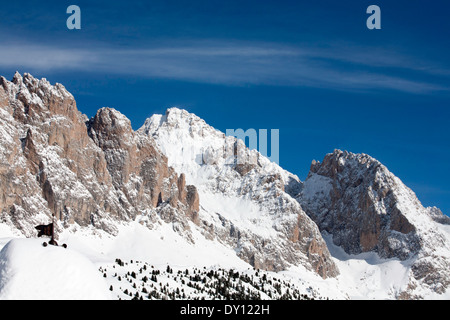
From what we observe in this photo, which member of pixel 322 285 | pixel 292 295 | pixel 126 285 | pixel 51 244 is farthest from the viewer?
pixel 322 285

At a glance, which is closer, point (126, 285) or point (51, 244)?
point (51, 244)

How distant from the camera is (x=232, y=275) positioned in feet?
500
